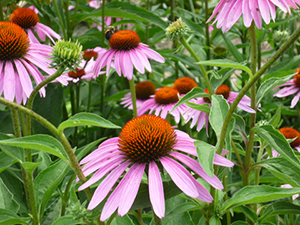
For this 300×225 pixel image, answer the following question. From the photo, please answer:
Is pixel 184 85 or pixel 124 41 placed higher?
pixel 124 41

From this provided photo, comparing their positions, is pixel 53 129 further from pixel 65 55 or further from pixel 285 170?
pixel 285 170

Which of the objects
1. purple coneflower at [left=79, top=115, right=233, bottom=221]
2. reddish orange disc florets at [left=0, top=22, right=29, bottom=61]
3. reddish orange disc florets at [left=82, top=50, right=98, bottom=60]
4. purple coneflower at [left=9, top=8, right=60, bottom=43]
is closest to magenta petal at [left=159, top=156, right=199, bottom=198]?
purple coneflower at [left=79, top=115, right=233, bottom=221]

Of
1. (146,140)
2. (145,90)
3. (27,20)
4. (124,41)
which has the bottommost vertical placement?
(145,90)

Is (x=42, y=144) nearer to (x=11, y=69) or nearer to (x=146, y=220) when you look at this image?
(x=11, y=69)

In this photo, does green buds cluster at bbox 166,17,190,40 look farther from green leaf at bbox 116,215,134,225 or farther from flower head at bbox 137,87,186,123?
green leaf at bbox 116,215,134,225

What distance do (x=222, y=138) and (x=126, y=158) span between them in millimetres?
168

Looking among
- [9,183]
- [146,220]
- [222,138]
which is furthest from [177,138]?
[9,183]

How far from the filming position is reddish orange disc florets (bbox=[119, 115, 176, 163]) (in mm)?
546

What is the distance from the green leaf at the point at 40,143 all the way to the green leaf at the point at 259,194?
0.94ft

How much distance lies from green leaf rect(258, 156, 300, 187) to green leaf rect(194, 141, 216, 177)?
19cm

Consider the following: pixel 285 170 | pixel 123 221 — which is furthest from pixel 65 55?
pixel 285 170

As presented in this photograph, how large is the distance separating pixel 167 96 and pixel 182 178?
0.68 meters

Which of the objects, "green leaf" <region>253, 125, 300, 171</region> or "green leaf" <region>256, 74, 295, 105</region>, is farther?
"green leaf" <region>256, 74, 295, 105</region>

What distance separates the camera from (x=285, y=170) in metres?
0.62
